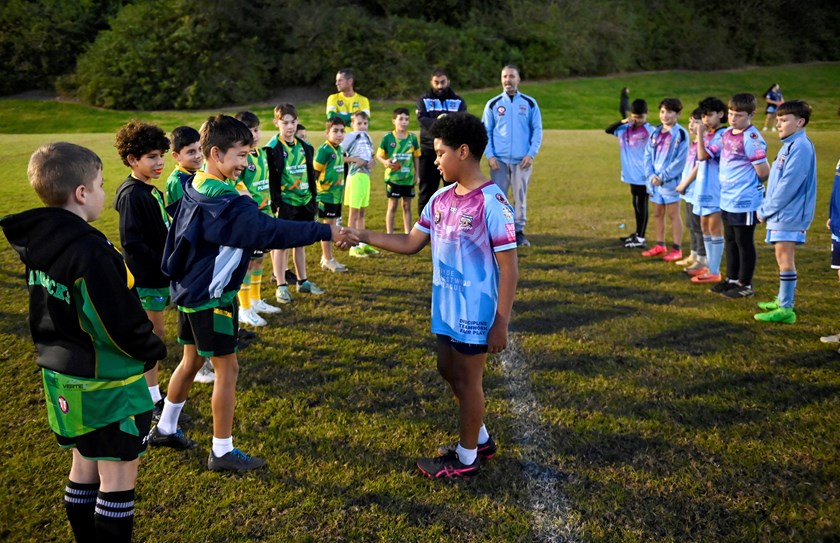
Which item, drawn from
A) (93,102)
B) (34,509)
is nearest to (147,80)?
(93,102)

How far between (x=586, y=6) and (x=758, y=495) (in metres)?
52.2

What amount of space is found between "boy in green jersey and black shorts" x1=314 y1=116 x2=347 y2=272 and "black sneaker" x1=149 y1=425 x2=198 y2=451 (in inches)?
155

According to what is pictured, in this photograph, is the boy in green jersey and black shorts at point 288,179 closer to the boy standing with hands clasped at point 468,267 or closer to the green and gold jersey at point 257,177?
the green and gold jersey at point 257,177

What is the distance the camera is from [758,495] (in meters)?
3.43

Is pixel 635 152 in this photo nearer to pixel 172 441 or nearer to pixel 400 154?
pixel 400 154

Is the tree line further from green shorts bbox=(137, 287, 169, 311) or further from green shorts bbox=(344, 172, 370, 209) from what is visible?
green shorts bbox=(137, 287, 169, 311)

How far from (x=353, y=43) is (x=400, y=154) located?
3235 centimetres

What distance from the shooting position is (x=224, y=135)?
3.48 metres

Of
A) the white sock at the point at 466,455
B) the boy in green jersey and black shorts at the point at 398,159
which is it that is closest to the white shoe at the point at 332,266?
the boy in green jersey and black shorts at the point at 398,159

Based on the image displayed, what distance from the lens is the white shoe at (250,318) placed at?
600cm

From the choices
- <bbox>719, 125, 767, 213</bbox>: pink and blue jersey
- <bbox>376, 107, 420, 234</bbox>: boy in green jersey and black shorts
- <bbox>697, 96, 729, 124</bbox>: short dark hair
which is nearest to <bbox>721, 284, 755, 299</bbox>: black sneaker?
<bbox>719, 125, 767, 213</bbox>: pink and blue jersey

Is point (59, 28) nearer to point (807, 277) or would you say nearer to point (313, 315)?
point (313, 315)

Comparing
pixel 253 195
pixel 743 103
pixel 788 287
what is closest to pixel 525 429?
pixel 253 195

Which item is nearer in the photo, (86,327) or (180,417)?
(86,327)
